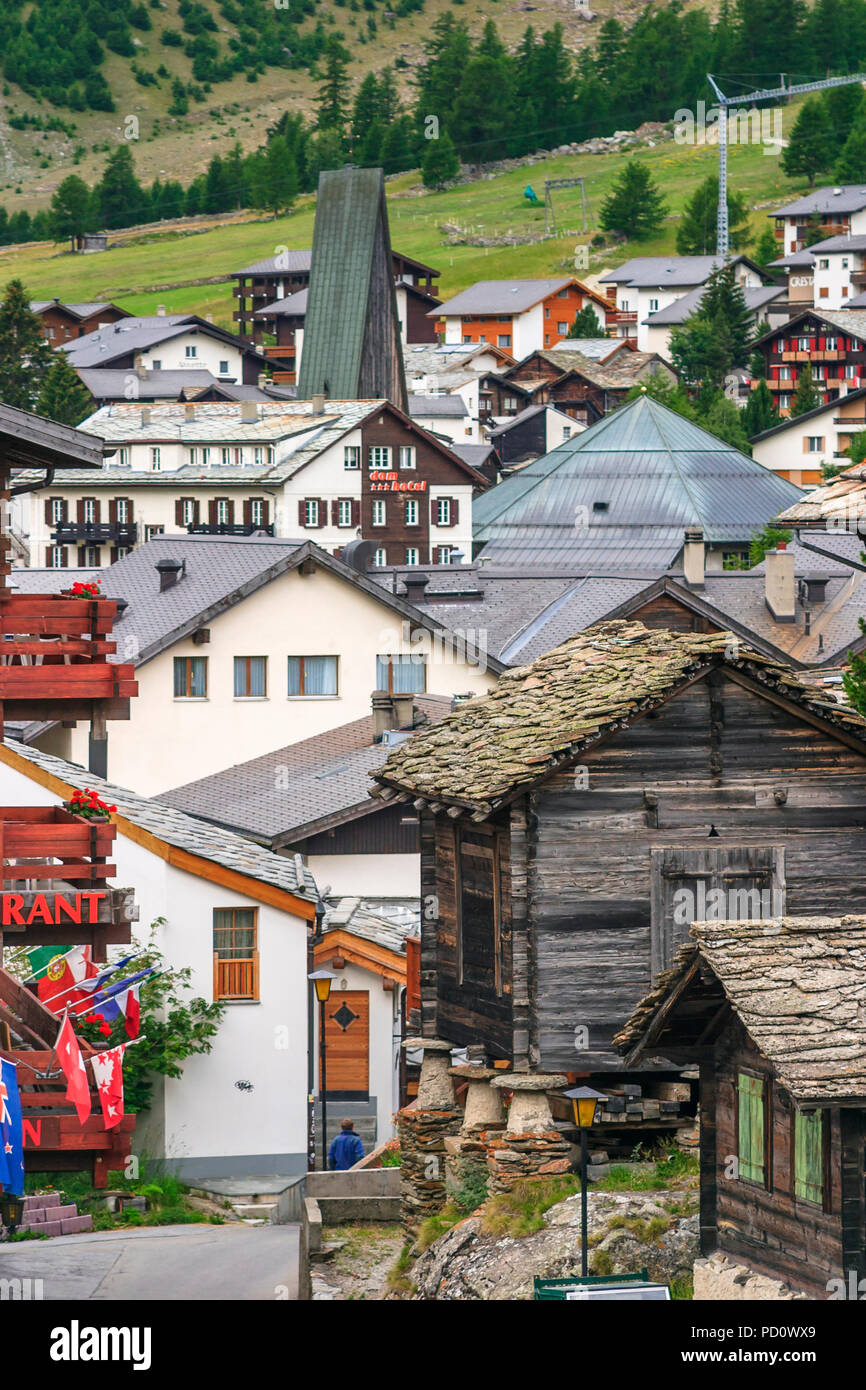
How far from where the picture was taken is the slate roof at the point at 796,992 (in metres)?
14.6

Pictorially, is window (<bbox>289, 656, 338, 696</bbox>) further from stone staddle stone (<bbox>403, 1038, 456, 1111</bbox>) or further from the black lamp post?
the black lamp post

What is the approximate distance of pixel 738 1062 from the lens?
1638 centimetres

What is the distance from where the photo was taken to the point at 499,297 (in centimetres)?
18475

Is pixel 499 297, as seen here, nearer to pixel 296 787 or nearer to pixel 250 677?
pixel 250 677

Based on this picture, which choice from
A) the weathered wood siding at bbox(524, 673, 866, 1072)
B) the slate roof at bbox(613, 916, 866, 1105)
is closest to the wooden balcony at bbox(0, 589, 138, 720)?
the weathered wood siding at bbox(524, 673, 866, 1072)

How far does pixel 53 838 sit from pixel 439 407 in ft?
427

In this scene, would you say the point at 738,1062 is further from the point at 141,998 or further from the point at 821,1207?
the point at 141,998

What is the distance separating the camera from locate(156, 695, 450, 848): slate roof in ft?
131

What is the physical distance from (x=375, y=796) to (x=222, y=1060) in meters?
9.36

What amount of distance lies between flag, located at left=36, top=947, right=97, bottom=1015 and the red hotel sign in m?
1.26

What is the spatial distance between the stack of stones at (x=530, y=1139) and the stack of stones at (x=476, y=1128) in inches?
24.2

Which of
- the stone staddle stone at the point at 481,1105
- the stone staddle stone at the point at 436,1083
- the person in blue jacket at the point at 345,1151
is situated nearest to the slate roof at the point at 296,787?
the person in blue jacket at the point at 345,1151

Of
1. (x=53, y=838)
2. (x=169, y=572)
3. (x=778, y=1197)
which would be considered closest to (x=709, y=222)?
(x=169, y=572)
